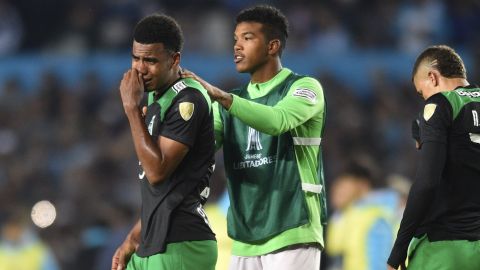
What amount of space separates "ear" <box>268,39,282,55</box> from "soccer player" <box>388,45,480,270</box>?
98 centimetres

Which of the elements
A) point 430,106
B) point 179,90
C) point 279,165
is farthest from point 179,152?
point 430,106

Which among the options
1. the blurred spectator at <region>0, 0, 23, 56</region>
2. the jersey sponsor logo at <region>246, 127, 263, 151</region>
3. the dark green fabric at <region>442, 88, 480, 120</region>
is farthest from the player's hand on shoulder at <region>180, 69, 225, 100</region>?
the blurred spectator at <region>0, 0, 23, 56</region>

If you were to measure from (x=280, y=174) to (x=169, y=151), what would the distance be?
3.07 feet

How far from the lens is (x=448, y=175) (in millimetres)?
4434

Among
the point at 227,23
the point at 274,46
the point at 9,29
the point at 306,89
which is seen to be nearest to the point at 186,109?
the point at 306,89

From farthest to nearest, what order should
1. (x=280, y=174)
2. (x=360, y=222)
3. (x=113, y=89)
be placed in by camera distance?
(x=113, y=89)
(x=360, y=222)
(x=280, y=174)

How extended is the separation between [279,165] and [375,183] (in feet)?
12.1

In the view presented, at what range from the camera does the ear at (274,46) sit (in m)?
5.09

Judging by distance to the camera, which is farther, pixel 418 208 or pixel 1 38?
pixel 1 38

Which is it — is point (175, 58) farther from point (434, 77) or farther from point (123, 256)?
point (434, 77)

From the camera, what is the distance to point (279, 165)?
4.87m

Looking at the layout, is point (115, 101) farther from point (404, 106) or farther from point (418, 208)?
point (418, 208)

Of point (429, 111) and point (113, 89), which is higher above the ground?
point (429, 111)

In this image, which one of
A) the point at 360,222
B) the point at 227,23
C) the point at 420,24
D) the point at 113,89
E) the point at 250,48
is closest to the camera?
the point at 250,48
